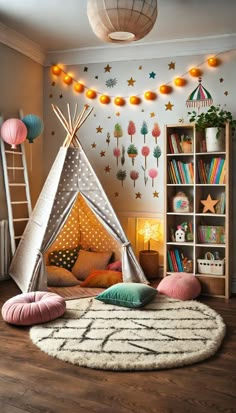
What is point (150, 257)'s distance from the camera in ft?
15.2

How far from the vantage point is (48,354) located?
270cm

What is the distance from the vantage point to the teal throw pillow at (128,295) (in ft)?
11.6

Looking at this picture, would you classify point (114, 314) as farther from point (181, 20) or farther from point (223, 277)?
point (181, 20)

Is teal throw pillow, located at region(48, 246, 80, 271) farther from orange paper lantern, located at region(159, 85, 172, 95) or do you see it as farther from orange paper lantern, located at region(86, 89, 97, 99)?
orange paper lantern, located at region(159, 85, 172, 95)

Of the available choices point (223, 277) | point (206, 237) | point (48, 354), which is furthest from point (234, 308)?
point (48, 354)

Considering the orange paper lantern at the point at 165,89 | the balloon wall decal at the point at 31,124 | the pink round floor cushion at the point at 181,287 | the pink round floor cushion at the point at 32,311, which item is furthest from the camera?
the orange paper lantern at the point at 165,89

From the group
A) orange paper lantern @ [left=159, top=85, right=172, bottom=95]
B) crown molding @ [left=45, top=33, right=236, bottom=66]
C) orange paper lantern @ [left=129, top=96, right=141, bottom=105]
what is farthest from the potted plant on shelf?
orange paper lantern @ [left=129, top=96, right=141, bottom=105]

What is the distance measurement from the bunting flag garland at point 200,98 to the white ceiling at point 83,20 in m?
0.55

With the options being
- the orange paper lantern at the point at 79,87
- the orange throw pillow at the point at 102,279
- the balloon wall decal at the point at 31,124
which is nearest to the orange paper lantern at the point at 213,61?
the orange paper lantern at the point at 79,87

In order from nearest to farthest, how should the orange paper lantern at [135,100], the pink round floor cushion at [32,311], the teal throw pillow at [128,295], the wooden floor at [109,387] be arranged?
the wooden floor at [109,387], the pink round floor cushion at [32,311], the teal throw pillow at [128,295], the orange paper lantern at [135,100]

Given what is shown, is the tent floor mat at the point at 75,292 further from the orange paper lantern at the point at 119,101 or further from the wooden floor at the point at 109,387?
the orange paper lantern at the point at 119,101

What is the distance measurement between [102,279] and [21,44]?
2.72 metres

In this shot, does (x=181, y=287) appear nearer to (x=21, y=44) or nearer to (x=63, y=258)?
(x=63, y=258)

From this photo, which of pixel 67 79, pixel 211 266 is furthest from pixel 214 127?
pixel 67 79
